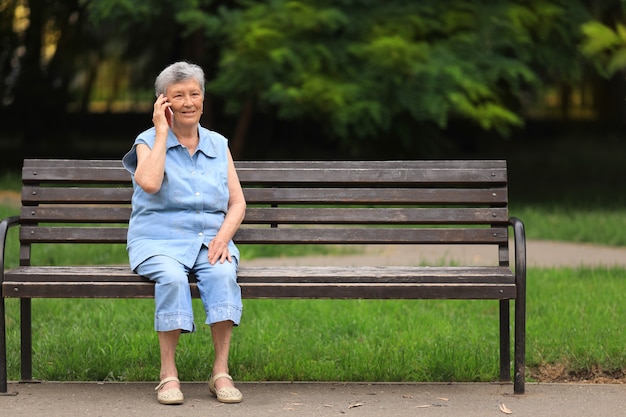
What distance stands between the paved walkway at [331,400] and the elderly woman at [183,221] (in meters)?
0.14

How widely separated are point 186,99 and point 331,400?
1.42 meters

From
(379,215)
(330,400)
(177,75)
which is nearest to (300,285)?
(330,400)

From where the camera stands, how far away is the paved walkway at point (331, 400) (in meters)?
4.60

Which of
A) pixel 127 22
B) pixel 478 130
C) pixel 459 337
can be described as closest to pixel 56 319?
pixel 459 337

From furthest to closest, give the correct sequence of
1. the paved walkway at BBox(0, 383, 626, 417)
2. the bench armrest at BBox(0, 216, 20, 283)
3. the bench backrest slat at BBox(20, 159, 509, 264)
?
the bench backrest slat at BBox(20, 159, 509, 264) → the bench armrest at BBox(0, 216, 20, 283) → the paved walkway at BBox(0, 383, 626, 417)

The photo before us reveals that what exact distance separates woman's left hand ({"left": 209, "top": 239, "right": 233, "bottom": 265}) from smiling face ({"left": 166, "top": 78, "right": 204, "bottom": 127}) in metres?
0.53

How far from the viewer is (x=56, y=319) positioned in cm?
650

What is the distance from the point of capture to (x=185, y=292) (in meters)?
4.71

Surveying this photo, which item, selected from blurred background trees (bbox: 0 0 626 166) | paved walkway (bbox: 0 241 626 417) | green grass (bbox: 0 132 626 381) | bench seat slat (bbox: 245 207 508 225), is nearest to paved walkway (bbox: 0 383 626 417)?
paved walkway (bbox: 0 241 626 417)

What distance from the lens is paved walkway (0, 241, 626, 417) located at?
4.60 metres

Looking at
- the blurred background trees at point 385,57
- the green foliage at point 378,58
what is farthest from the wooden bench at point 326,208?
the green foliage at point 378,58

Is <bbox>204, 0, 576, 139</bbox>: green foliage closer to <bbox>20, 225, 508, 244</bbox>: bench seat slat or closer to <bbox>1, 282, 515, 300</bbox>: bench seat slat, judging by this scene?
<bbox>20, 225, 508, 244</bbox>: bench seat slat

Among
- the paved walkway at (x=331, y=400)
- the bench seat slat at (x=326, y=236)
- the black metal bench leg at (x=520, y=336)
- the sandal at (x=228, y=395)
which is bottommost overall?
the paved walkway at (x=331, y=400)

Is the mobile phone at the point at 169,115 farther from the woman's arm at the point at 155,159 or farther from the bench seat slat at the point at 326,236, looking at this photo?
the bench seat slat at the point at 326,236
